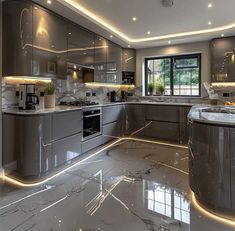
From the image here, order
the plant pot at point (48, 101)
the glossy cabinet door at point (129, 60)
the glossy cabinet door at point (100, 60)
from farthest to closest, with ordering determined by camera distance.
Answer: the glossy cabinet door at point (129, 60), the glossy cabinet door at point (100, 60), the plant pot at point (48, 101)

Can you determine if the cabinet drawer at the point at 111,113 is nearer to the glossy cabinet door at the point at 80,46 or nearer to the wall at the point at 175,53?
the glossy cabinet door at the point at 80,46

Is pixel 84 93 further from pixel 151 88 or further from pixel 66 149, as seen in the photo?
pixel 151 88

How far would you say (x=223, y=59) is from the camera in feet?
14.9

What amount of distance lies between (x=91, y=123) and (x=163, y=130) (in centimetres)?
192

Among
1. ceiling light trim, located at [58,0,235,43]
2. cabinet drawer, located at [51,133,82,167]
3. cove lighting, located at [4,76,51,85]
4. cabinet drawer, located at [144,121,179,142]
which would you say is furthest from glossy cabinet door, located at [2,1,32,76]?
cabinet drawer, located at [144,121,179,142]

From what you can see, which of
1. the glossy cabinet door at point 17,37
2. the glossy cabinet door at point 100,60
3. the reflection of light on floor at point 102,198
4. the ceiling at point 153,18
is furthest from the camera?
the glossy cabinet door at point 100,60

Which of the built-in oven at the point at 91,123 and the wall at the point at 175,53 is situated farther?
the wall at the point at 175,53

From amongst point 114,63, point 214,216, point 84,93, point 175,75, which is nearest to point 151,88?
point 175,75

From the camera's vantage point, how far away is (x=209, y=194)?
198cm

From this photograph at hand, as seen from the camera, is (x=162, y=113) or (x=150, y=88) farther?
(x=150, y=88)

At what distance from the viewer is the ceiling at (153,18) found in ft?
10.4

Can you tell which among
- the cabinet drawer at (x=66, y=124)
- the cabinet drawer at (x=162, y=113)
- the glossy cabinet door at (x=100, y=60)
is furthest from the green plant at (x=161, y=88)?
the cabinet drawer at (x=66, y=124)

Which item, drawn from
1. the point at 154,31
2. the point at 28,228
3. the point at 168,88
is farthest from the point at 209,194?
the point at 168,88

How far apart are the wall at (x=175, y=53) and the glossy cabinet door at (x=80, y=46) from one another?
1.94 metres
